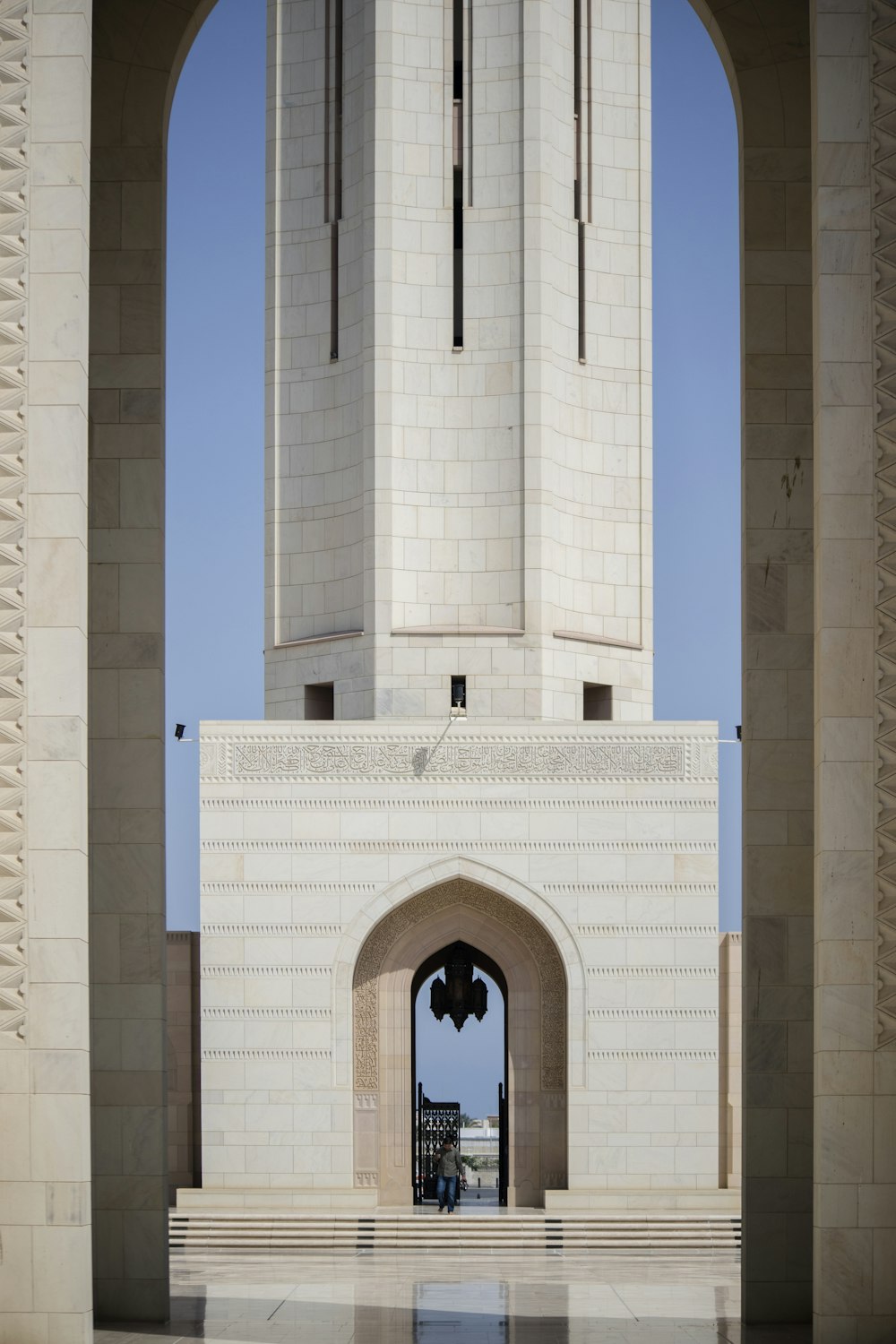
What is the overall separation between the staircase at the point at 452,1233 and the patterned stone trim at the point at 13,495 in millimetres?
10477

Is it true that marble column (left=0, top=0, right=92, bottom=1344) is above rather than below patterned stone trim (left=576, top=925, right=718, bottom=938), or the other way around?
above

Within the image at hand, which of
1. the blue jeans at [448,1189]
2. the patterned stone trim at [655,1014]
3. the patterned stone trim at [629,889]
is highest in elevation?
the patterned stone trim at [629,889]

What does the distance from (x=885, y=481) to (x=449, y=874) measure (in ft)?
36.4

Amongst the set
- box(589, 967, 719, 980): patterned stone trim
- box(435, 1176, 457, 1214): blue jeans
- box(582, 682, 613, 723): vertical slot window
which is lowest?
box(435, 1176, 457, 1214): blue jeans

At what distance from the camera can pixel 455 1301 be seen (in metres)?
12.9

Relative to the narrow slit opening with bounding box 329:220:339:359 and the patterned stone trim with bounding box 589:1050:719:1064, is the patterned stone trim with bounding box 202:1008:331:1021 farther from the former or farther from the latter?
the narrow slit opening with bounding box 329:220:339:359

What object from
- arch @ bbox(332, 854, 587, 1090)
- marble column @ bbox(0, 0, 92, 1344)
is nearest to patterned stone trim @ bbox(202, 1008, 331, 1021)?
arch @ bbox(332, 854, 587, 1090)

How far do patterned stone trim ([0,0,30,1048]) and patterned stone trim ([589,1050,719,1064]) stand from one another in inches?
463

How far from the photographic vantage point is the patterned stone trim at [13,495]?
8141 millimetres

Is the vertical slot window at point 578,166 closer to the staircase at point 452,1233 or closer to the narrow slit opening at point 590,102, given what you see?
the narrow slit opening at point 590,102

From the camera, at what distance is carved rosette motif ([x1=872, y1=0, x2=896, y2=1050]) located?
8.50m

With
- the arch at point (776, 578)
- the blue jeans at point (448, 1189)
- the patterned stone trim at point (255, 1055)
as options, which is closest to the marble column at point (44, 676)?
the arch at point (776, 578)

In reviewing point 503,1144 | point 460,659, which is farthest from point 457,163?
point 503,1144

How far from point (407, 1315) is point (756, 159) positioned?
281 inches
